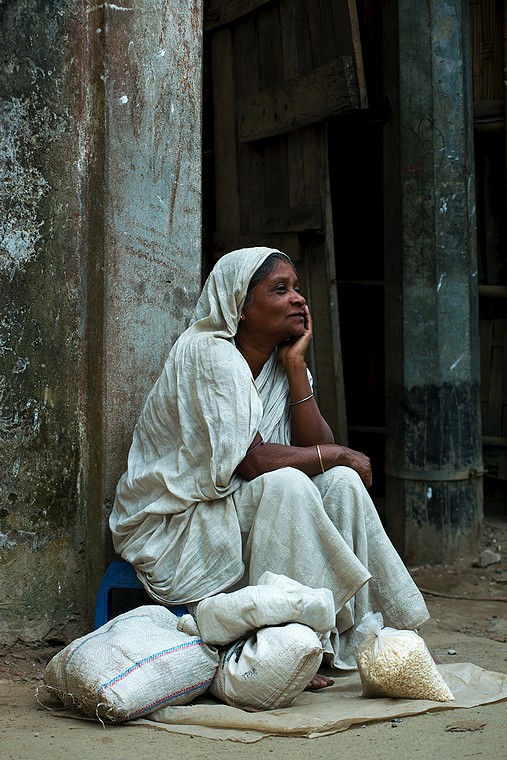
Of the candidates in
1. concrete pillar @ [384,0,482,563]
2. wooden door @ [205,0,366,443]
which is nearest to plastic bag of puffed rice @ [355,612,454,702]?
concrete pillar @ [384,0,482,563]

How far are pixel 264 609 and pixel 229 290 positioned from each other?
1181 mm

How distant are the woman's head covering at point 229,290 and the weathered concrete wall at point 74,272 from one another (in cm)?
25

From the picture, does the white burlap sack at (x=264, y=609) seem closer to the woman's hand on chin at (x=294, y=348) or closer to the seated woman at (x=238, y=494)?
the seated woman at (x=238, y=494)

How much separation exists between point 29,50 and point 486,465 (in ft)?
12.0

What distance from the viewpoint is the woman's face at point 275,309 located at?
361cm

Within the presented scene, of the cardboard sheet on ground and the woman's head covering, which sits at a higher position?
the woman's head covering

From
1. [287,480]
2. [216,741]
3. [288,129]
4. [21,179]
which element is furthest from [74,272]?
[288,129]

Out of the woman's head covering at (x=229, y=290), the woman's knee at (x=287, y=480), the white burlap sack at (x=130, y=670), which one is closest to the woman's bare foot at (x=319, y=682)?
the white burlap sack at (x=130, y=670)

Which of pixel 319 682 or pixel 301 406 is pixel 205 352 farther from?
pixel 319 682

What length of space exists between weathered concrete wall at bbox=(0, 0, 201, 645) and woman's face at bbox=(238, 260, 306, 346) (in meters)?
Result: 0.36

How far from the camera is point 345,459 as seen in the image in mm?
3500

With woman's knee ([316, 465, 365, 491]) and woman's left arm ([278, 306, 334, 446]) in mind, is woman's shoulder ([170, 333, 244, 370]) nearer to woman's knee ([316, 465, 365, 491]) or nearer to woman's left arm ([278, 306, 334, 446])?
woman's left arm ([278, 306, 334, 446])

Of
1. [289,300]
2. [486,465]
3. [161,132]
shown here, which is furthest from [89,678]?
[486,465]

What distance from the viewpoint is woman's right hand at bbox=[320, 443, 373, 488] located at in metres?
3.46
